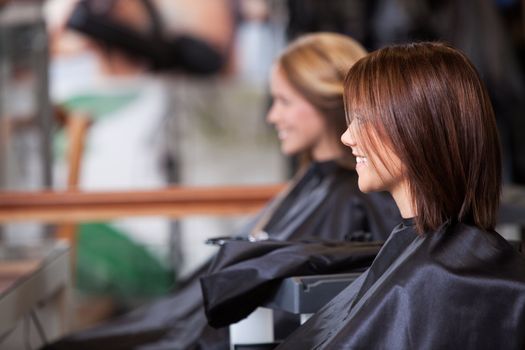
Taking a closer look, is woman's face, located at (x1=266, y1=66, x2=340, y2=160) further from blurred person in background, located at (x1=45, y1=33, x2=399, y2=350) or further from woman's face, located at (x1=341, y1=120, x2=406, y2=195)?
woman's face, located at (x1=341, y1=120, x2=406, y2=195)

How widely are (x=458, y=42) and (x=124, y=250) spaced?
1841 millimetres

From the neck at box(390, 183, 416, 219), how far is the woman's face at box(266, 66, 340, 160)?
928mm

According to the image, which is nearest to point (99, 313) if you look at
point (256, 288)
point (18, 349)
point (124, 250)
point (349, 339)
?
point (124, 250)

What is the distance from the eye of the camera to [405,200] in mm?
1393

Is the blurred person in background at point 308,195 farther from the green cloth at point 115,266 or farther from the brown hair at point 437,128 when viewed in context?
the green cloth at point 115,266

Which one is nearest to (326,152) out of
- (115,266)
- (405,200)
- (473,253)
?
(405,200)

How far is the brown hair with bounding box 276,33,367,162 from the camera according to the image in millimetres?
2244

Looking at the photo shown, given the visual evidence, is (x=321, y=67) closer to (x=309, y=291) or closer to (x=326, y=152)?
(x=326, y=152)

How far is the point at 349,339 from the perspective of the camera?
1280mm

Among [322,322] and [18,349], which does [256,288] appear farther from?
[18,349]

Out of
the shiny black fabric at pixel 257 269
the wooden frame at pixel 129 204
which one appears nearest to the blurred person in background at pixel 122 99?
the wooden frame at pixel 129 204

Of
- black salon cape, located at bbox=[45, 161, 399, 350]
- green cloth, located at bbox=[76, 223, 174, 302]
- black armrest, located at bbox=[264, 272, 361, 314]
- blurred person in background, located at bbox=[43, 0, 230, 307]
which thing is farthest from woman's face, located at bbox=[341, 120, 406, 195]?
green cloth, located at bbox=[76, 223, 174, 302]

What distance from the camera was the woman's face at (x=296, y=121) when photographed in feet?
7.61

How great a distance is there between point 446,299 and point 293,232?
1.01 m
